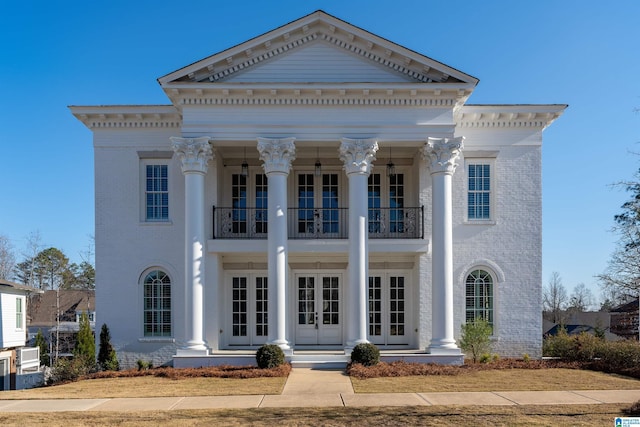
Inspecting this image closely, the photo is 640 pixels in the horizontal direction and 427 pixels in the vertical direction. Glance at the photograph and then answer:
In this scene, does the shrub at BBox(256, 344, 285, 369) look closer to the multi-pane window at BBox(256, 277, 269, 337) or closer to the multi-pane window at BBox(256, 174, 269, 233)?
the multi-pane window at BBox(256, 277, 269, 337)

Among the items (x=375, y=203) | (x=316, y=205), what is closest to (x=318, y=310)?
(x=316, y=205)

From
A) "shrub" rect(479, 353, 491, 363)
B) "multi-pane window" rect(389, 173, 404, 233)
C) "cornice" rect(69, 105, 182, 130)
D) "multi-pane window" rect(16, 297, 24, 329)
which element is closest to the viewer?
"shrub" rect(479, 353, 491, 363)

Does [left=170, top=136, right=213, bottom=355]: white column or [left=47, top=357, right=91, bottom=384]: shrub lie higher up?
[left=170, top=136, right=213, bottom=355]: white column

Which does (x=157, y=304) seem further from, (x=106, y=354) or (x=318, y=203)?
(x=318, y=203)

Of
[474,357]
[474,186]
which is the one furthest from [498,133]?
[474,357]

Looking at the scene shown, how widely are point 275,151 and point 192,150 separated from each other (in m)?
2.53

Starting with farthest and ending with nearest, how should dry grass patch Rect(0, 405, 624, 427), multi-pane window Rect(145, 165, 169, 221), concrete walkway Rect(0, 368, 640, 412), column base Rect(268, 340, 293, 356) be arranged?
multi-pane window Rect(145, 165, 169, 221)
column base Rect(268, 340, 293, 356)
concrete walkway Rect(0, 368, 640, 412)
dry grass patch Rect(0, 405, 624, 427)

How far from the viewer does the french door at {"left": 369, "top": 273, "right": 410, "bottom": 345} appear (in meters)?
19.8

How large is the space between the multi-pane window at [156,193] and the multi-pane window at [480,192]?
10535mm

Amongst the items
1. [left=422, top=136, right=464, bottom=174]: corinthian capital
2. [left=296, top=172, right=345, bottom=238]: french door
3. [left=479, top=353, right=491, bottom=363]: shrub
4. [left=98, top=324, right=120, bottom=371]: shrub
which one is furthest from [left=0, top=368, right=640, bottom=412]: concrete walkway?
[left=296, top=172, right=345, bottom=238]: french door

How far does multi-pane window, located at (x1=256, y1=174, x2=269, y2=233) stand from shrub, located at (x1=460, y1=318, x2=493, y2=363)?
762 centimetres

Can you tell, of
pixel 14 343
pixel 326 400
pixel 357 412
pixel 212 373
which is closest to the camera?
pixel 357 412

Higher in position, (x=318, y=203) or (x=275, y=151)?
(x=275, y=151)

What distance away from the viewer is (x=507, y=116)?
19.4 metres
